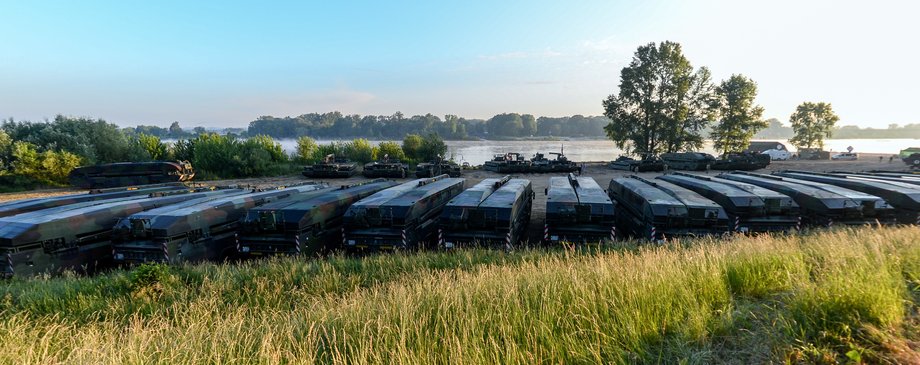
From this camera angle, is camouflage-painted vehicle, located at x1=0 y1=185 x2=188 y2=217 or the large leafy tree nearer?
camouflage-painted vehicle, located at x1=0 y1=185 x2=188 y2=217

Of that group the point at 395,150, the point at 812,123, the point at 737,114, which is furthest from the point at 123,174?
the point at 812,123

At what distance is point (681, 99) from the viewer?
47.1m

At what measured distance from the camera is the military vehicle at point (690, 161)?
4097cm

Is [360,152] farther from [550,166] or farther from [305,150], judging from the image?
[550,166]

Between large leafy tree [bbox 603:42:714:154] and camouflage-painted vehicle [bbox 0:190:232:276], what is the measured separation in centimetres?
5081

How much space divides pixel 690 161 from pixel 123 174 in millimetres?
55997

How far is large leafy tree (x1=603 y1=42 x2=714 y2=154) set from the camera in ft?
153

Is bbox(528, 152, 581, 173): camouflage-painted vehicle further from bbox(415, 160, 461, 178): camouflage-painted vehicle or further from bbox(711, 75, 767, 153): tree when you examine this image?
bbox(711, 75, 767, 153): tree

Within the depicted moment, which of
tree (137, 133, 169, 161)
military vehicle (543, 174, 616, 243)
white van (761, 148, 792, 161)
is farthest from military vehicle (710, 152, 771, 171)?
tree (137, 133, 169, 161)

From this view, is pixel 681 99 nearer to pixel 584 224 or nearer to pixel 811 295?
pixel 584 224

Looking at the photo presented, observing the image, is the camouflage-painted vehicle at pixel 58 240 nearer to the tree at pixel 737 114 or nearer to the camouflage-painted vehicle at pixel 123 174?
the camouflage-painted vehicle at pixel 123 174

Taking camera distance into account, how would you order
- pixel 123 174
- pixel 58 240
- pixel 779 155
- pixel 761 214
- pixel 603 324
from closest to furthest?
pixel 603 324
pixel 58 240
pixel 761 214
pixel 123 174
pixel 779 155

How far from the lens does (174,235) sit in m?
10.9

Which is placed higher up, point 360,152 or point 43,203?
point 360,152
